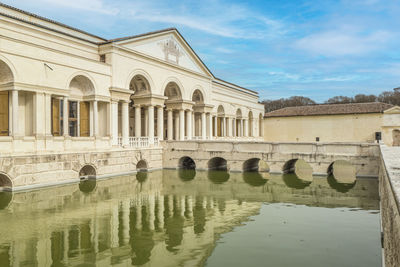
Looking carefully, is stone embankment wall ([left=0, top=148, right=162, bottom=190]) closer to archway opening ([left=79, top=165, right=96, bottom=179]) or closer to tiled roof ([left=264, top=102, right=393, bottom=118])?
archway opening ([left=79, top=165, right=96, bottom=179])

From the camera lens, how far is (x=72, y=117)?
70.2 feet

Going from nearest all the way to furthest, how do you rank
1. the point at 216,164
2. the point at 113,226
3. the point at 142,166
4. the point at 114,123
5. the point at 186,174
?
the point at 113,226
the point at 114,123
the point at 186,174
the point at 142,166
the point at 216,164

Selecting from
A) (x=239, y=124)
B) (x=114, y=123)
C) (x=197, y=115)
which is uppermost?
(x=197, y=115)

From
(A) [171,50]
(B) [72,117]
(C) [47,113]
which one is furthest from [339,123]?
(C) [47,113]

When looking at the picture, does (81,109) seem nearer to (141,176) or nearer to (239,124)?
(141,176)

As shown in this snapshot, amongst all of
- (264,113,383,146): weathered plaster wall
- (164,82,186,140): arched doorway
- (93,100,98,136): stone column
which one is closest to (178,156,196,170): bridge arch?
(164,82,186,140): arched doorway

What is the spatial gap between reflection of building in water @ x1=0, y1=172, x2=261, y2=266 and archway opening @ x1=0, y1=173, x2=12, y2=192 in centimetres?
110

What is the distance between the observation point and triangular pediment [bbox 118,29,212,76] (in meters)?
24.6

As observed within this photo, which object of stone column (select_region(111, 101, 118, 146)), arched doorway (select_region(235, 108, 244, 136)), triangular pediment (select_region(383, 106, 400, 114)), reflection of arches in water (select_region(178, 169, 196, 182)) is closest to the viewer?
reflection of arches in water (select_region(178, 169, 196, 182))

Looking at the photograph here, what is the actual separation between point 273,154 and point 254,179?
2791 mm

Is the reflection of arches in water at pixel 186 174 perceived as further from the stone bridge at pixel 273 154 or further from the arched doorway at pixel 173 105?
the arched doorway at pixel 173 105

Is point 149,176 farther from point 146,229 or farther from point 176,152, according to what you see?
point 146,229

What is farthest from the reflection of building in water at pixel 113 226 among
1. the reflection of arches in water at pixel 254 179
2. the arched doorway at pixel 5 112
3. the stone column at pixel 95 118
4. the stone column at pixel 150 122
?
the stone column at pixel 150 122

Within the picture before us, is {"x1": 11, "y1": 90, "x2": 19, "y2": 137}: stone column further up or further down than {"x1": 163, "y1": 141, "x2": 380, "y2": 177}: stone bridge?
further up
